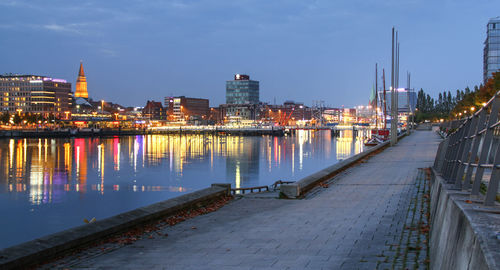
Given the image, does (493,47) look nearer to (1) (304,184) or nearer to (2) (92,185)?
(2) (92,185)

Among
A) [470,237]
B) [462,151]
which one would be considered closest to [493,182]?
[470,237]

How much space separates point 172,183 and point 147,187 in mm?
2861

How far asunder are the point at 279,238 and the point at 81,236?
4.16 metres

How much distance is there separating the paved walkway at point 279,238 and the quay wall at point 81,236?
0.33 m

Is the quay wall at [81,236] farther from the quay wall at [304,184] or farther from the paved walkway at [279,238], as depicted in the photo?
the quay wall at [304,184]

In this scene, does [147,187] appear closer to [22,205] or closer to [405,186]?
[22,205]

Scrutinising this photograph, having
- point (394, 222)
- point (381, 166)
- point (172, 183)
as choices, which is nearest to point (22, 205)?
point (172, 183)

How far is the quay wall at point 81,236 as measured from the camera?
8281mm

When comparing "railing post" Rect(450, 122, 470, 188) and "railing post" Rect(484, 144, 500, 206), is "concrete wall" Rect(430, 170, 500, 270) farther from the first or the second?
"railing post" Rect(450, 122, 470, 188)

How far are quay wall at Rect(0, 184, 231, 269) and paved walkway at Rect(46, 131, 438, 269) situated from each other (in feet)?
1.07

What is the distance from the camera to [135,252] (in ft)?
31.6

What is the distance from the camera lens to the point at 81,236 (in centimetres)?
978

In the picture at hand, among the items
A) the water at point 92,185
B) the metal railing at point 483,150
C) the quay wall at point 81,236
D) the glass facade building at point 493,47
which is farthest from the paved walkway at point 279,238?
the glass facade building at point 493,47

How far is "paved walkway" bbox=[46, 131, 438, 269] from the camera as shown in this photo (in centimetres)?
857
